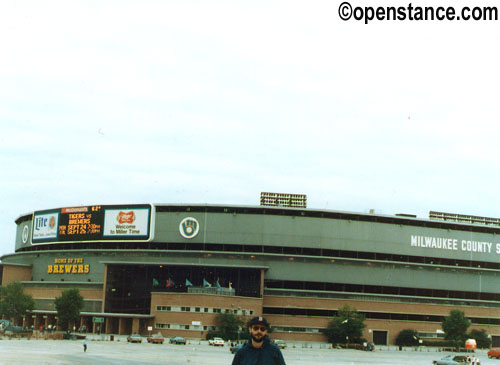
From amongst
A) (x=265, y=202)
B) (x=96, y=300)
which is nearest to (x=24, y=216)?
(x=96, y=300)

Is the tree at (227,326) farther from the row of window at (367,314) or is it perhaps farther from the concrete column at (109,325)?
the concrete column at (109,325)

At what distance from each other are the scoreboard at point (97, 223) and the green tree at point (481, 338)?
66.6 m

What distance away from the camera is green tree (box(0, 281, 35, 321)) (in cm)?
12444

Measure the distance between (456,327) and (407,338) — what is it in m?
9.71

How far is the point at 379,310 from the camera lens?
12812 cm

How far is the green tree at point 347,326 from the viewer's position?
118m

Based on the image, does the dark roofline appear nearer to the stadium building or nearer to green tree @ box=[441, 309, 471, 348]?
the stadium building

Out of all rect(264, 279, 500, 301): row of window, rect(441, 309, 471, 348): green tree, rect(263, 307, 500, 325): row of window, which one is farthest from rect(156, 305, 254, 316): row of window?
rect(441, 309, 471, 348): green tree

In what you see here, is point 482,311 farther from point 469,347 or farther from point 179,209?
point 179,209

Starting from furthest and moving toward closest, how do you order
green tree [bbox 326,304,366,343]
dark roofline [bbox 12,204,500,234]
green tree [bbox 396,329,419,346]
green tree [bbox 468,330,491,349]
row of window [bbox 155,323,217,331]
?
dark roofline [bbox 12,204,500,234] < green tree [bbox 468,330,491,349] < green tree [bbox 396,329,419,346] < green tree [bbox 326,304,366,343] < row of window [bbox 155,323,217,331]

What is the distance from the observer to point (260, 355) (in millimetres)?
9977

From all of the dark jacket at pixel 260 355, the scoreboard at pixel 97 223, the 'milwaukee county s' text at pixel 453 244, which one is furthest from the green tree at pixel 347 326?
the dark jacket at pixel 260 355

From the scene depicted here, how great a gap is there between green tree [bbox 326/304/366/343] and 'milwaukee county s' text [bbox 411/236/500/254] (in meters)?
23.2

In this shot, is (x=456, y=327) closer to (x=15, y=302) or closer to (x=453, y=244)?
(x=453, y=244)
